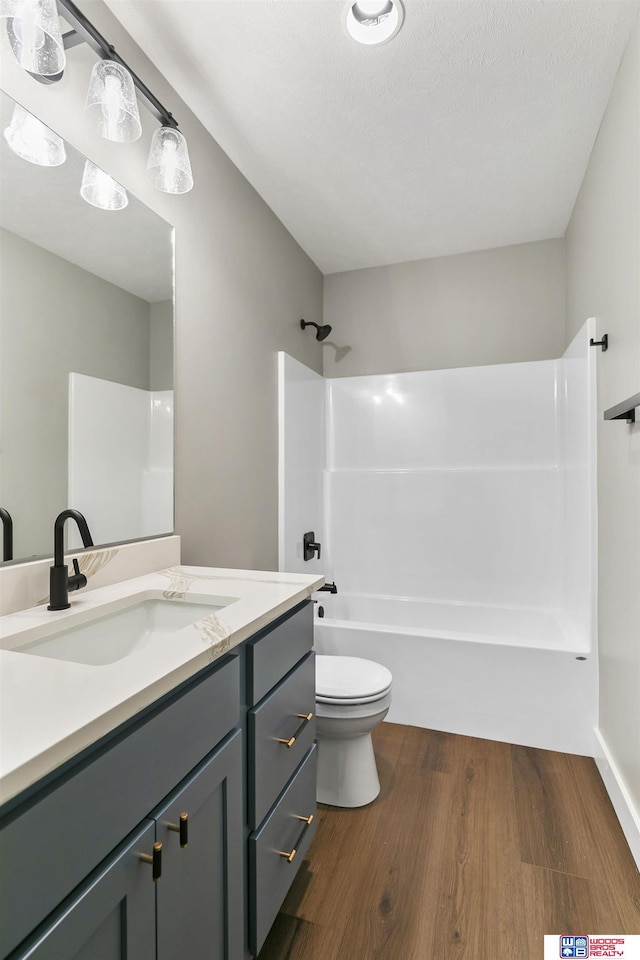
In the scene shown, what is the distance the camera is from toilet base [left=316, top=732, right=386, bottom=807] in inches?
71.3

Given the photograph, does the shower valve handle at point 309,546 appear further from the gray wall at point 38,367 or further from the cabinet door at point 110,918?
the cabinet door at point 110,918

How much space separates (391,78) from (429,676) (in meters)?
2.44

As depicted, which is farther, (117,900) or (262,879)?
(262,879)

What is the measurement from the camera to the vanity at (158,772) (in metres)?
0.57

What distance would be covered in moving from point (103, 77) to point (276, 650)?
1462mm

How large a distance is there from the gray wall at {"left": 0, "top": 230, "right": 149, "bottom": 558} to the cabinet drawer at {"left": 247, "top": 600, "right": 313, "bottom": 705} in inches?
22.5

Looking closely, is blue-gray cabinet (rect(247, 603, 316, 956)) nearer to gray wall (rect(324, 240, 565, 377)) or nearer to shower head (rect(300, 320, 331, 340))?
shower head (rect(300, 320, 331, 340))

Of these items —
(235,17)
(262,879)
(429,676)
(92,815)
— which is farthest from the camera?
(429,676)

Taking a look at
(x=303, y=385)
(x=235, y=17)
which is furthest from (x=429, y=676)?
(x=235, y=17)

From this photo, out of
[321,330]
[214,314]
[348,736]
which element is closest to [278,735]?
[348,736]

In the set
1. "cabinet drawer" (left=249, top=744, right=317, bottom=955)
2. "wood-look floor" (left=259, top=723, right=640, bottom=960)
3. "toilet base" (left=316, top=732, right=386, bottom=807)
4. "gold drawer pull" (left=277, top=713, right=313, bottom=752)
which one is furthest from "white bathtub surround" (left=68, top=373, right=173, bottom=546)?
"wood-look floor" (left=259, top=723, right=640, bottom=960)

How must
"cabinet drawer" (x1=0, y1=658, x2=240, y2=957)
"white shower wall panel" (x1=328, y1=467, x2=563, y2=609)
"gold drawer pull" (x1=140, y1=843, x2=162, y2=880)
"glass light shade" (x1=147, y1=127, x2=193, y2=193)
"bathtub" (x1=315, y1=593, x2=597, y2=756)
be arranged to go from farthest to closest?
"white shower wall panel" (x1=328, y1=467, x2=563, y2=609) < "bathtub" (x1=315, y1=593, x2=597, y2=756) < "glass light shade" (x1=147, y1=127, x2=193, y2=193) < "gold drawer pull" (x1=140, y1=843, x2=162, y2=880) < "cabinet drawer" (x1=0, y1=658, x2=240, y2=957)

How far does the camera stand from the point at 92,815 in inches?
24.9

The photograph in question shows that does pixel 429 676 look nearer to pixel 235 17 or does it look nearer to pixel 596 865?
pixel 596 865
